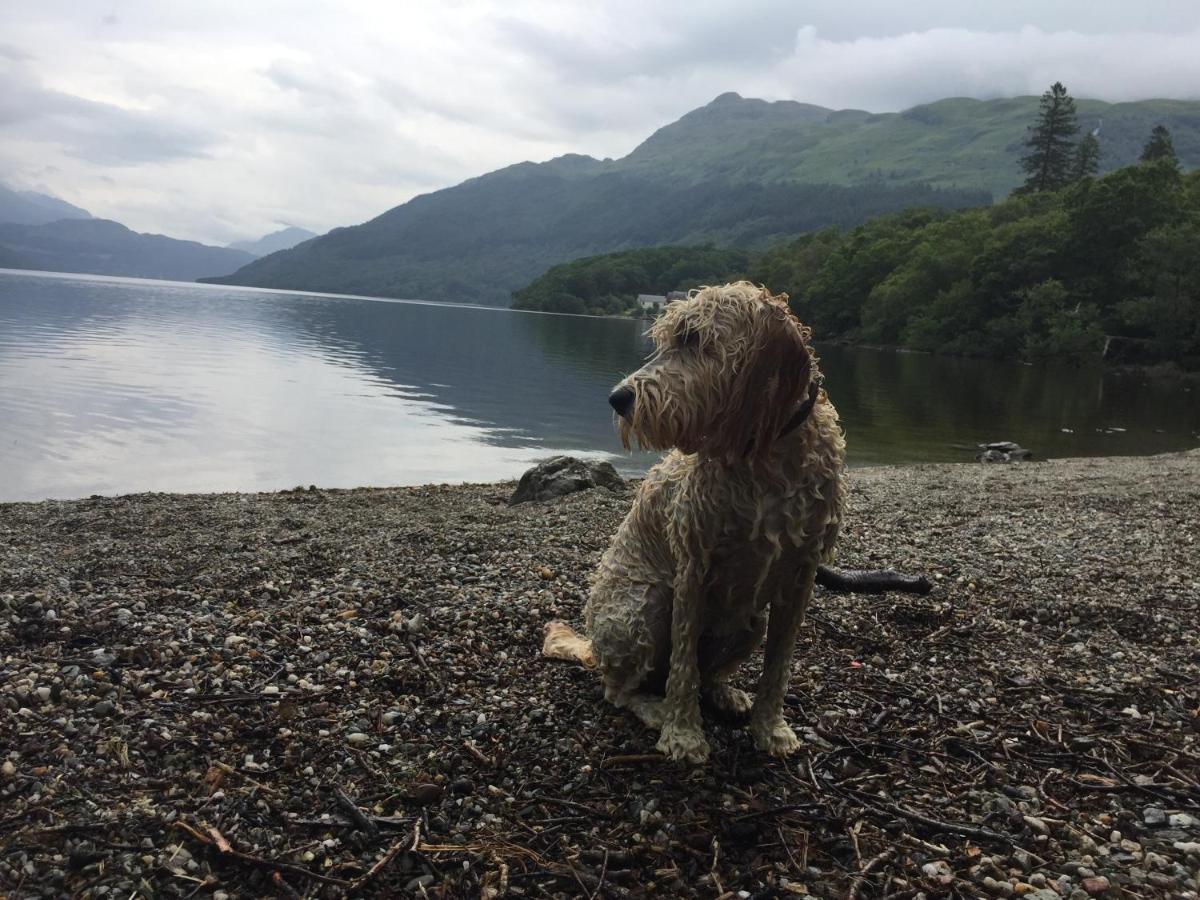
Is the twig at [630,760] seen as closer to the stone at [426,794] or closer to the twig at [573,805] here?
the twig at [573,805]

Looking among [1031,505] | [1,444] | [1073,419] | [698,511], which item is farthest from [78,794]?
[1073,419]

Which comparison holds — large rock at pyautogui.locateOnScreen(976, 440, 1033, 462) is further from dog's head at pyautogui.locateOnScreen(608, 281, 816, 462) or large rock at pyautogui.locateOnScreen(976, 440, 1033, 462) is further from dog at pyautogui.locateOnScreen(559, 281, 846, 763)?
dog's head at pyautogui.locateOnScreen(608, 281, 816, 462)

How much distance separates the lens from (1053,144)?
115625 millimetres

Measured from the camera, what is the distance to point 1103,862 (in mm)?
3564

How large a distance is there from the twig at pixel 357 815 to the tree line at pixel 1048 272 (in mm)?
79348

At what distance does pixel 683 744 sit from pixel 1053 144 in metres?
140

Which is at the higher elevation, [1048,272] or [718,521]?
[1048,272]

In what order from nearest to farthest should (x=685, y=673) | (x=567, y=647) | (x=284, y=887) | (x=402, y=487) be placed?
1. (x=284, y=887)
2. (x=685, y=673)
3. (x=567, y=647)
4. (x=402, y=487)

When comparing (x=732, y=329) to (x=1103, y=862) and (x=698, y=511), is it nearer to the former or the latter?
(x=698, y=511)

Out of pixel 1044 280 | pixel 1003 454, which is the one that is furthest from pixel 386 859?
pixel 1044 280

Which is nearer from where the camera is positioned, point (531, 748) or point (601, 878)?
point (601, 878)

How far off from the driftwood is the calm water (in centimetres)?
1264

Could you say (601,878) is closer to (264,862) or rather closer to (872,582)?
(264,862)

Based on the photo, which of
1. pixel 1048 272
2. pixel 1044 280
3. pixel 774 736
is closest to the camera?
pixel 774 736
